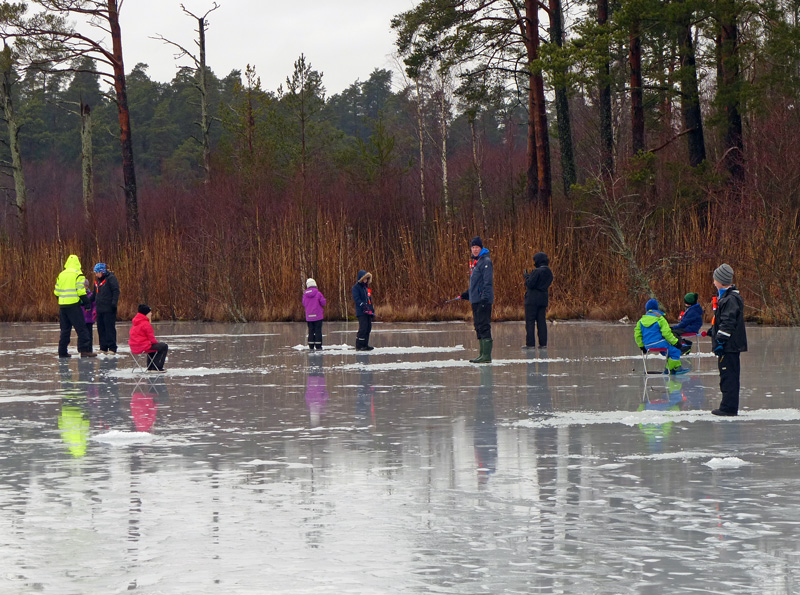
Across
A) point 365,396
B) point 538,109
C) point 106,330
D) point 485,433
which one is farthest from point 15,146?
point 485,433

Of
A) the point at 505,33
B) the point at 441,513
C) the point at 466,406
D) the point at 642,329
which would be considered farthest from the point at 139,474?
the point at 505,33

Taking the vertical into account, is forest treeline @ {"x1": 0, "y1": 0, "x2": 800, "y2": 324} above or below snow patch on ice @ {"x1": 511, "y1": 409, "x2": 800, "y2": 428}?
above

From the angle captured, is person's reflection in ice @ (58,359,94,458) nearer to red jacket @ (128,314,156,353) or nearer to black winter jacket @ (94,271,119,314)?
red jacket @ (128,314,156,353)

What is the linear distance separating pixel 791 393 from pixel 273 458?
6.83 meters

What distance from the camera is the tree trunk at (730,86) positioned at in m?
31.8

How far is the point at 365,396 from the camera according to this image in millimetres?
13945

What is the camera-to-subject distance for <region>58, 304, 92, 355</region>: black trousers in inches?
811

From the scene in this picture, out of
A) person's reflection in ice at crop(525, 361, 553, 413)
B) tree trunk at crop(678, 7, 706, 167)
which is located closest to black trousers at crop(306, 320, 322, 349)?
person's reflection in ice at crop(525, 361, 553, 413)

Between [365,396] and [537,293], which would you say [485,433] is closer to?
[365,396]

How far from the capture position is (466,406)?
1277 cm

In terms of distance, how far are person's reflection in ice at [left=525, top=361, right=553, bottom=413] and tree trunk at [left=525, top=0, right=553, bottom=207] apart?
66.1 ft

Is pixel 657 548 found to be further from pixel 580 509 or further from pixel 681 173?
pixel 681 173

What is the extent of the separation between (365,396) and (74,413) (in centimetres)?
336

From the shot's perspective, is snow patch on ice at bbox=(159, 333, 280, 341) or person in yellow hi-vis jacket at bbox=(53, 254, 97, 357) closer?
person in yellow hi-vis jacket at bbox=(53, 254, 97, 357)
